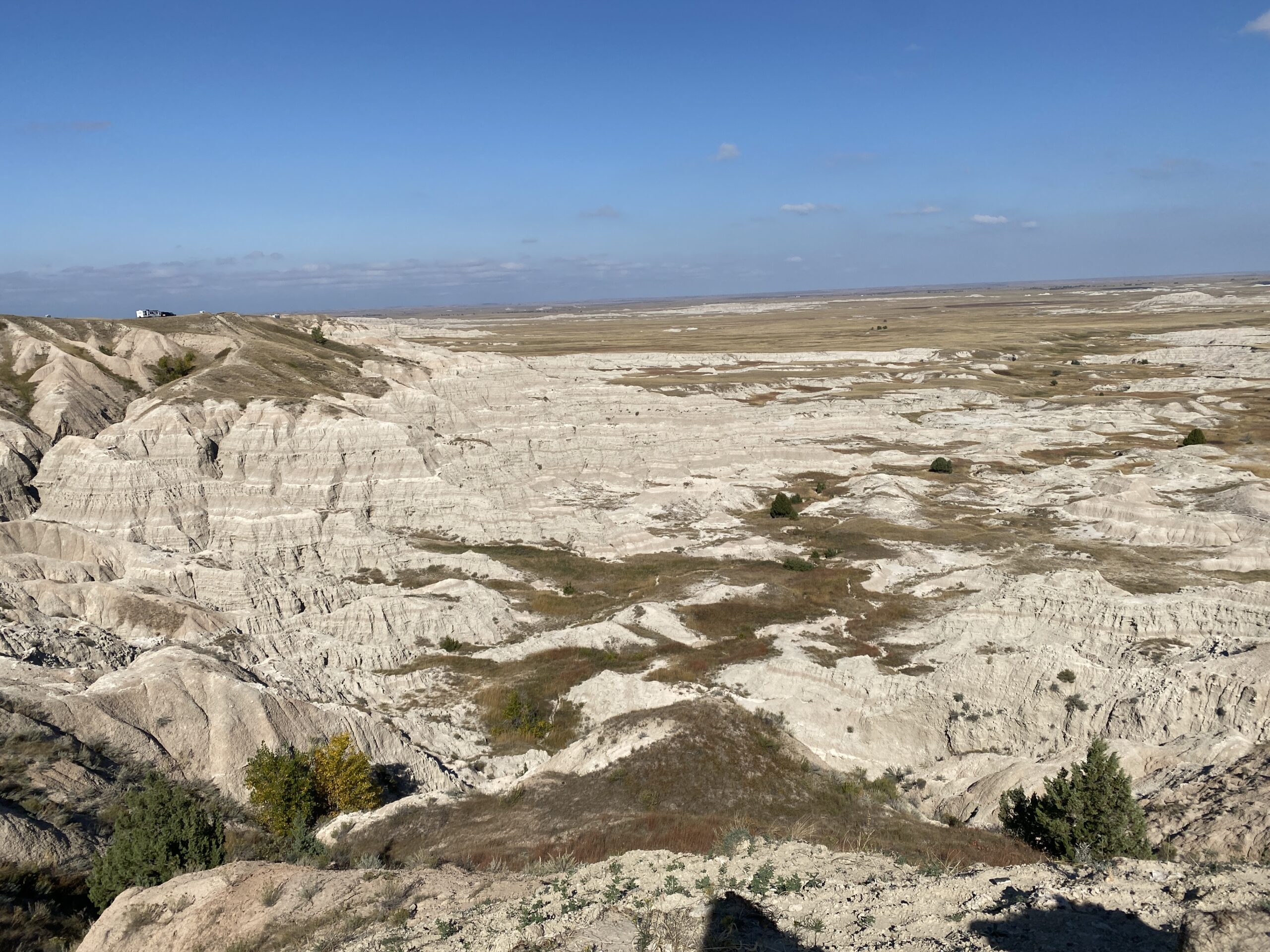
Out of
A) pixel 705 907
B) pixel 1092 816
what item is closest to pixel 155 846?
pixel 705 907

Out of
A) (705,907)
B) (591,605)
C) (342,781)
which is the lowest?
(591,605)

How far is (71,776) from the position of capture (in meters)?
Result: 21.4

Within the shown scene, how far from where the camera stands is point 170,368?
261 ft

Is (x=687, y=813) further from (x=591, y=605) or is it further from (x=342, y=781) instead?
(x=591, y=605)

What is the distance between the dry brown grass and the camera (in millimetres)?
18750

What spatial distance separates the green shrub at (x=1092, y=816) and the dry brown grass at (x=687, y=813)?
88 centimetres

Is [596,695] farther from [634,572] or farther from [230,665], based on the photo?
[634,572]

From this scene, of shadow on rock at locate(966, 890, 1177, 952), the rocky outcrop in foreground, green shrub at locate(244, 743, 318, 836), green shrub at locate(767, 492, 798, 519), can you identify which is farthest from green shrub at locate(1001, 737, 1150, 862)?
green shrub at locate(767, 492, 798, 519)

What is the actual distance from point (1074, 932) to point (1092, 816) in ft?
24.9

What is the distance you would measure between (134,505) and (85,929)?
42236 millimetres

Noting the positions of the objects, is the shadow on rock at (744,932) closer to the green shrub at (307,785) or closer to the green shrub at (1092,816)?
the green shrub at (1092,816)

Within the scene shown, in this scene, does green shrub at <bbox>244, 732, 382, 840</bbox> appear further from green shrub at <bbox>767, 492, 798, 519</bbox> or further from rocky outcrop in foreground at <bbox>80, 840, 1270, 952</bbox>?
green shrub at <bbox>767, 492, 798, 519</bbox>

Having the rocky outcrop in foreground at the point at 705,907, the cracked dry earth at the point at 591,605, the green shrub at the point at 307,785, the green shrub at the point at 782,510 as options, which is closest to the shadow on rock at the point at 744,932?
the rocky outcrop in foreground at the point at 705,907

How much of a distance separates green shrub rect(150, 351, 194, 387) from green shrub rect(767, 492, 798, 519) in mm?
60508
